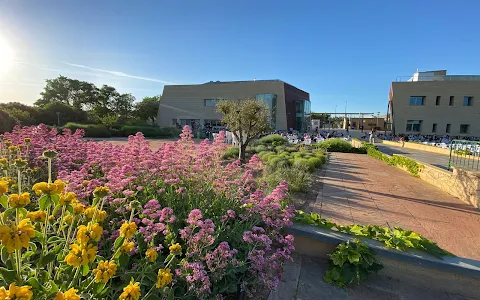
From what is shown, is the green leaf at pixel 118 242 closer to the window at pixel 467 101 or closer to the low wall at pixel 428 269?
the low wall at pixel 428 269

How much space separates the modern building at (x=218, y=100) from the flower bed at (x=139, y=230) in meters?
30.6

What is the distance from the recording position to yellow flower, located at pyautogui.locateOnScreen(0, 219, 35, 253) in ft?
2.81

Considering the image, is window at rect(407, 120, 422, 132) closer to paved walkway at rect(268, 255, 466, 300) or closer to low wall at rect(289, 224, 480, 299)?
low wall at rect(289, 224, 480, 299)

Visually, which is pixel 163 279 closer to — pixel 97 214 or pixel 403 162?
pixel 97 214

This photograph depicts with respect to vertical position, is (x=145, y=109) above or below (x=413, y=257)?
above

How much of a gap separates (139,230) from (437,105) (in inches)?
1600

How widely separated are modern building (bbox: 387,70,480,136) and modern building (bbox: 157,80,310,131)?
41.9 ft

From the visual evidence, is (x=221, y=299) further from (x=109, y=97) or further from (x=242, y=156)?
(x=109, y=97)

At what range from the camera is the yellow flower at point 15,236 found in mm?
857

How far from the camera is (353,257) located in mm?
2467

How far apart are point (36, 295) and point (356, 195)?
5514 millimetres

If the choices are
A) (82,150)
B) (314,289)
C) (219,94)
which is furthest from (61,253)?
(219,94)

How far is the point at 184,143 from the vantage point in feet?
11.9

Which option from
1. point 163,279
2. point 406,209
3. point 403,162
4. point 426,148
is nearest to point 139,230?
point 163,279
